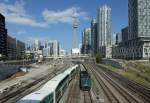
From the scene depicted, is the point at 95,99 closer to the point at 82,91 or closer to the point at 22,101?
the point at 82,91

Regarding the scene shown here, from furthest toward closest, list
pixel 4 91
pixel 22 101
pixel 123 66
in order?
pixel 123 66
pixel 4 91
pixel 22 101

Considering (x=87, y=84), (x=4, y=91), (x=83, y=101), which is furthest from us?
(x=4, y=91)

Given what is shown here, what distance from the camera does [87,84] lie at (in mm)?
56781

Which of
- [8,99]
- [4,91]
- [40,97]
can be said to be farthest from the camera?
[4,91]

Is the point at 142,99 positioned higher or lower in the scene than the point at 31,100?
lower

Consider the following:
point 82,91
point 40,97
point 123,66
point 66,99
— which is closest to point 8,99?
point 66,99

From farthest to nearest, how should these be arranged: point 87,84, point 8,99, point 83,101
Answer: point 87,84 → point 8,99 → point 83,101

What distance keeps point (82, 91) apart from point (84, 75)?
3.22m

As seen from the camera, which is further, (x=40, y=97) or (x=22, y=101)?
(x=40, y=97)

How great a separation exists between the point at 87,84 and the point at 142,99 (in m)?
12.6

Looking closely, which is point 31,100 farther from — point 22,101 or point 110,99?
point 110,99

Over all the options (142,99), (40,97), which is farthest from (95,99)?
(40,97)

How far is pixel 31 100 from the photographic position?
2433cm

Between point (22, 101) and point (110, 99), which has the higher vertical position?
point (22, 101)
